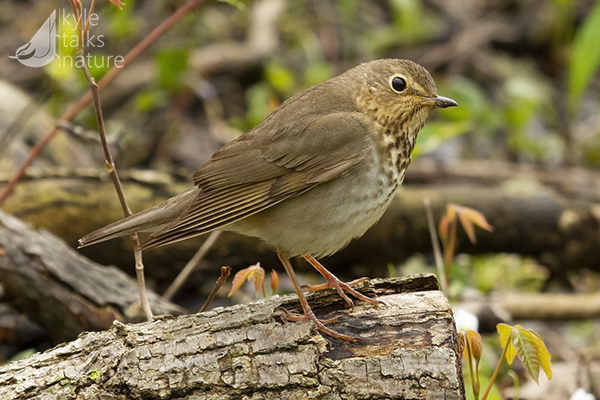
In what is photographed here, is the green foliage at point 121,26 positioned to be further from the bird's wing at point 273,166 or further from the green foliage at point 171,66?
the bird's wing at point 273,166

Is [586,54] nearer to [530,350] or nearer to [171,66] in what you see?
[171,66]

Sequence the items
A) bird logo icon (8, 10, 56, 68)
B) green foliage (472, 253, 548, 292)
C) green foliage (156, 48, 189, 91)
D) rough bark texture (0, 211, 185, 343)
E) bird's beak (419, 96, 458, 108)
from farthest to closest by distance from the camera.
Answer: green foliage (156, 48, 189, 91)
green foliage (472, 253, 548, 292)
bird logo icon (8, 10, 56, 68)
rough bark texture (0, 211, 185, 343)
bird's beak (419, 96, 458, 108)

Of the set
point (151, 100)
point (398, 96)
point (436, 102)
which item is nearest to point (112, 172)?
point (398, 96)

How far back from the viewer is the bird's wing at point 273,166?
3428 mm

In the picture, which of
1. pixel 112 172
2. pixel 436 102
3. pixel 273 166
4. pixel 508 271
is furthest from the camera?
pixel 508 271

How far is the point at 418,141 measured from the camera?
15.1ft

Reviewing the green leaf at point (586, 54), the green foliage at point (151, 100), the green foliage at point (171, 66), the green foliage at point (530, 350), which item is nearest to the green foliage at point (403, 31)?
the green leaf at point (586, 54)

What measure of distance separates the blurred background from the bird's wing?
0.85 meters

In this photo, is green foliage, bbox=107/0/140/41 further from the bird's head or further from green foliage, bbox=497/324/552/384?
green foliage, bbox=497/324/552/384

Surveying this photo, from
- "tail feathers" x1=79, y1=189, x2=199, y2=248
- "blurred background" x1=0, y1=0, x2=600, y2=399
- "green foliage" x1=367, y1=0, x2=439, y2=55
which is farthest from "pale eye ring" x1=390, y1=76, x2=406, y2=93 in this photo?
"green foliage" x1=367, y1=0, x2=439, y2=55

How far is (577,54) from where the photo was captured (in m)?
6.91

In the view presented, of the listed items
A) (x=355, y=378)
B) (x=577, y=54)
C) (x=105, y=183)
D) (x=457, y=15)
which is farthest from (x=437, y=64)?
(x=355, y=378)

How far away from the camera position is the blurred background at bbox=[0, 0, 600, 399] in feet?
16.2

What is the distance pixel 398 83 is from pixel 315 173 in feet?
2.44
